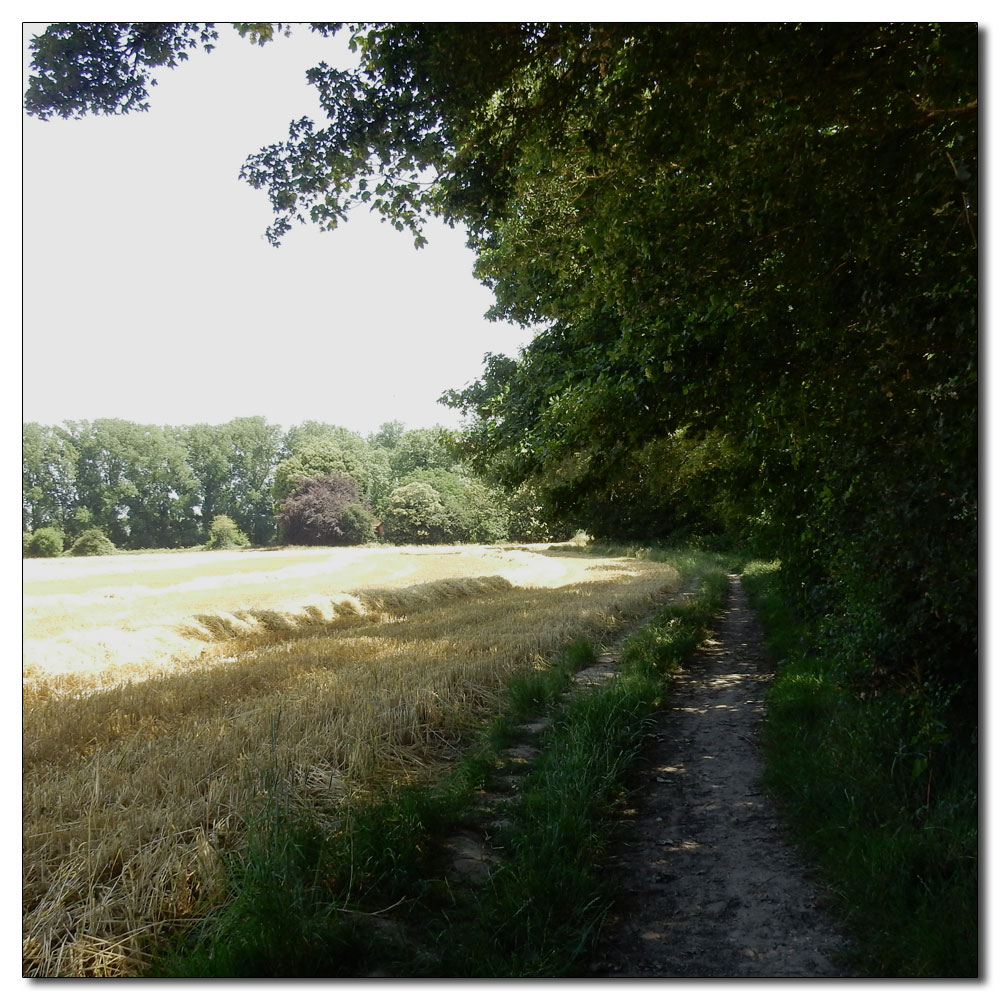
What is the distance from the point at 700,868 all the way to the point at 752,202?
3792 mm

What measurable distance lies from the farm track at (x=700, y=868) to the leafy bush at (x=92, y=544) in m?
3.07

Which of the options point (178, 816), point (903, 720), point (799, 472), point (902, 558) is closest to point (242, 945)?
point (178, 816)

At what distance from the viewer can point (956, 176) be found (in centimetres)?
279

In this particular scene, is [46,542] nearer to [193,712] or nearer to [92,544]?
[92,544]

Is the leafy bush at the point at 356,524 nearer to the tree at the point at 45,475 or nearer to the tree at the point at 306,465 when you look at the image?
the tree at the point at 306,465

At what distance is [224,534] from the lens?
5.36m

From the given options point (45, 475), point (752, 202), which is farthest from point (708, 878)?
point (45, 475)

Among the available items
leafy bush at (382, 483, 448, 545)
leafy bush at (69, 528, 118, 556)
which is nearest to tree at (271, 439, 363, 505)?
leafy bush at (69, 528, 118, 556)

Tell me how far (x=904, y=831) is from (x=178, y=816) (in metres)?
3.87

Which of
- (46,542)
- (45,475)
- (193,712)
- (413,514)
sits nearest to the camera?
(45,475)

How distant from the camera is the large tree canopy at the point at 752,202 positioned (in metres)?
3.22

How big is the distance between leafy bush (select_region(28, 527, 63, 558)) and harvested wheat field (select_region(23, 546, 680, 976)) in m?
0.16

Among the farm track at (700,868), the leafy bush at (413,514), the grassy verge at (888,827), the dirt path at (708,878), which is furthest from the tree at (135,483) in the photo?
the leafy bush at (413,514)

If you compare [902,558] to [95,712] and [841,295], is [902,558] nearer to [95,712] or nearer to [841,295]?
[841,295]
